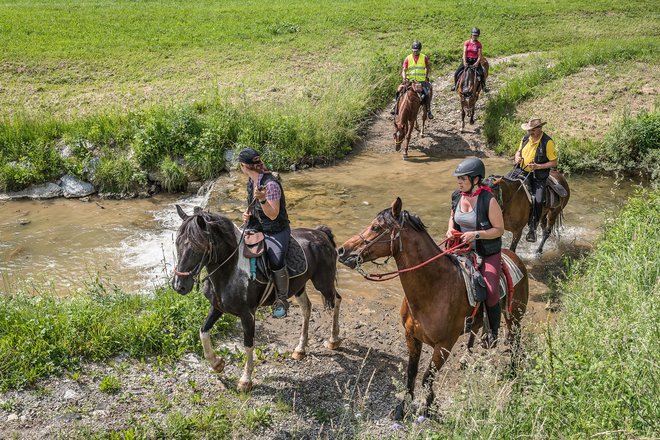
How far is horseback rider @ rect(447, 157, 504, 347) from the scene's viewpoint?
21.2 ft

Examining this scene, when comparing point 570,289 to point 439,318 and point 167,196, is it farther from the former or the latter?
point 167,196

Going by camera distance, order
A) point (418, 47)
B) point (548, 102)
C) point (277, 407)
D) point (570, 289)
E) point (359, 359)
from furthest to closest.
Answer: point (548, 102), point (418, 47), point (570, 289), point (359, 359), point (277, 407)

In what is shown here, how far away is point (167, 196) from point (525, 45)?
19.1 metres

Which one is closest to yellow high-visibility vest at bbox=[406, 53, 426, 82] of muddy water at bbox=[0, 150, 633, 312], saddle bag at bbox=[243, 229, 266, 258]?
muddy water at bbox=[0, 150, 633, 312]

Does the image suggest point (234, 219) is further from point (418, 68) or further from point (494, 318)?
point (418, 68)

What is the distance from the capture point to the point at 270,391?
286 inches

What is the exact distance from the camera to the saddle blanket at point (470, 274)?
6.51 m

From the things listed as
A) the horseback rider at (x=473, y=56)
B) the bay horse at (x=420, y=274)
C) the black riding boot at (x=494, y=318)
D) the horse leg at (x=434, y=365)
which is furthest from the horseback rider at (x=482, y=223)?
the horseback rider at (x=473, y=56)

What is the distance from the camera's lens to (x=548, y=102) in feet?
63.8

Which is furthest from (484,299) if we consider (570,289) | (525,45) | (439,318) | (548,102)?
(525,45)

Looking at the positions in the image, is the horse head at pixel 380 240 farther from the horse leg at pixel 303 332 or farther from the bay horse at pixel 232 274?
the horse leg at pixel 303 332

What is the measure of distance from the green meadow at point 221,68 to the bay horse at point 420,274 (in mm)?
10171

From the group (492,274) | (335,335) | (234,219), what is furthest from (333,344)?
(234,219)

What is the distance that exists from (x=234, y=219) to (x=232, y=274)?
6101mm
